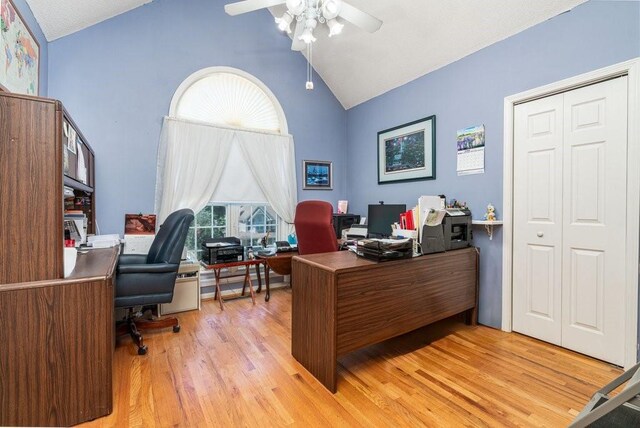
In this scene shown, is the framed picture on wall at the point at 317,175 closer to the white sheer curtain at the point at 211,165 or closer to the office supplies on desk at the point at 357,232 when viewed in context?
the white sheer curtain at the point at 211,165

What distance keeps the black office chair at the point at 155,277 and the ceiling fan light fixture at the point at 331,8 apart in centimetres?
194

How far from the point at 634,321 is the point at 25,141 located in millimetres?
3685

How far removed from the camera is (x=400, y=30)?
2.98m

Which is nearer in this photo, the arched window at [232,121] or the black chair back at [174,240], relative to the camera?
the black chair back at [174,240]

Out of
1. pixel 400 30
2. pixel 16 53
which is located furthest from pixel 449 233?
pixel 16 53

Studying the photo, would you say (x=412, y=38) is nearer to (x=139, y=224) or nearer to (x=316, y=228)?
(x=316, y=228)

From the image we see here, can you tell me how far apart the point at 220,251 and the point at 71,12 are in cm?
249

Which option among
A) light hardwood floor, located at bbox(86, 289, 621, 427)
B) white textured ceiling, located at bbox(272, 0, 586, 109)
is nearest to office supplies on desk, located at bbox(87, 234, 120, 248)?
light hardwood floor, located at bbox(86, 289, 621, 427)

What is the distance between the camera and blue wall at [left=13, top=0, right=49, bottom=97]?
81.2 inches

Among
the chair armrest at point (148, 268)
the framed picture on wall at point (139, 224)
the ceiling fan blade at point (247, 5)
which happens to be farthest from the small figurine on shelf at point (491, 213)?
the framed picture on wall at point (139, 224)

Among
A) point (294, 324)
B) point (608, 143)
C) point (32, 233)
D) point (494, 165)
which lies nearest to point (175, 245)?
point (32, 233)

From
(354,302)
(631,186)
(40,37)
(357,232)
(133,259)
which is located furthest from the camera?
(357,232)

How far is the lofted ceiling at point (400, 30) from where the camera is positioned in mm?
2348

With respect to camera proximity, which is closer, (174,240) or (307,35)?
(174,240)
